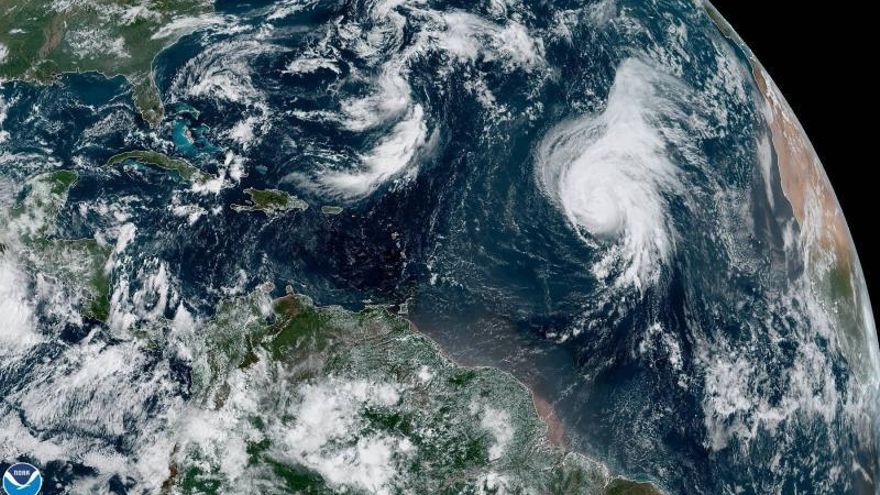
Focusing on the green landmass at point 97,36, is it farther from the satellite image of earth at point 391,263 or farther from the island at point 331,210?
the island at point 331,210

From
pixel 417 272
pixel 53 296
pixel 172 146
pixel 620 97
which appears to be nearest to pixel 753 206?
pixel 620 97

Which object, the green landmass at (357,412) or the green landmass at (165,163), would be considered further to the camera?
the green landmass at (165,163)

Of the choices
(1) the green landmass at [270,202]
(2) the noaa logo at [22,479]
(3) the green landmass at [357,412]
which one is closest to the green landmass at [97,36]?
(1) the green landmass at [270,202]

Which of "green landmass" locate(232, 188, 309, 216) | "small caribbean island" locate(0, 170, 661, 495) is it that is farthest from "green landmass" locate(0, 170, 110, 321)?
"green landmass" locate(232, 188, 309, 216)

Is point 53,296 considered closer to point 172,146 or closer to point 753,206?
point 172,146

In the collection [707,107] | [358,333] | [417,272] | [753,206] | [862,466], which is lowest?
[862,466]

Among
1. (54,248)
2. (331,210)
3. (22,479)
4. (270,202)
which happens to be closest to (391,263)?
(331,210)

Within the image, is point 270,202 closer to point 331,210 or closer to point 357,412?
point 331,210
